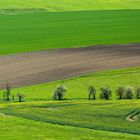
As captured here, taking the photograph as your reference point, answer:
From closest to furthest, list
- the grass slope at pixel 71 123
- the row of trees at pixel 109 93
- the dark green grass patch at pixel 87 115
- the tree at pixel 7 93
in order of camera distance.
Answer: the grass slope at pixel 71 123
the dark green grass patch at pixel 87 115
the row of trees at pixel 109 93
the tree at pixel 7 93

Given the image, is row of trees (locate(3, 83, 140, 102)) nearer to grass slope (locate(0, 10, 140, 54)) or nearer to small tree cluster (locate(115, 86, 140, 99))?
small tree cluster (locate(115, 86, 140, 99))

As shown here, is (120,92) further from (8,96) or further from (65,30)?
(65,30)

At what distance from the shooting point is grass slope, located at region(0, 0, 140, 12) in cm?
11725

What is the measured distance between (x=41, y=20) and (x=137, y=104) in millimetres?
70226

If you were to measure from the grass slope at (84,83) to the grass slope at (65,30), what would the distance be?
17.9 meters

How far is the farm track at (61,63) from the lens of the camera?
4553cm

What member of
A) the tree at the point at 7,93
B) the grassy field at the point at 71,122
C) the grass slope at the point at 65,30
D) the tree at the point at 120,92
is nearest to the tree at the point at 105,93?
the tree at the point at 120,92

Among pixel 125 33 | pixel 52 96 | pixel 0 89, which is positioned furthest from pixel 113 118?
pixel 125 33

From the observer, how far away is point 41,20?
94.1 m

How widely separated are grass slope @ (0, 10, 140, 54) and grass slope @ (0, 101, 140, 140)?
36244 millimetres

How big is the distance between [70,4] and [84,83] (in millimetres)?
84085

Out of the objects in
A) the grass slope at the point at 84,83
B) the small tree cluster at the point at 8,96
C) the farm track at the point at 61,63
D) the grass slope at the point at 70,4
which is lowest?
the small tree cluster at the point at 8,96

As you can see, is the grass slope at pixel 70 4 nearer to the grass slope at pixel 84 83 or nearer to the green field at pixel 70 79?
the green field at pixel 70 79

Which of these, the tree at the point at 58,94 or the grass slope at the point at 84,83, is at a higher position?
the grass slope at the point at 84,83
